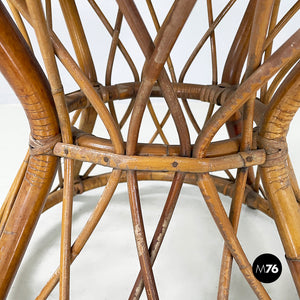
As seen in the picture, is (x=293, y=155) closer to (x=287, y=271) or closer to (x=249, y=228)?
(x=249, y=228)

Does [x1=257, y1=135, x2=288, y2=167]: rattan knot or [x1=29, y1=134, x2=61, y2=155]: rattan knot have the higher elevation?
[x1=29, y1=134, x2=61, y2=155]: rattan knot

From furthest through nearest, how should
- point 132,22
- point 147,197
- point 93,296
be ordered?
point 147,197 → point 93,296 → point 132,22

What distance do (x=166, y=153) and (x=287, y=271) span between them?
1.40 feet

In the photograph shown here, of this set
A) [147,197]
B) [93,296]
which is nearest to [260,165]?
[93,296]

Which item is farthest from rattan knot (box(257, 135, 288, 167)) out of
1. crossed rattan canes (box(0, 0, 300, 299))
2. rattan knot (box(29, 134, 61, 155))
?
rattan knot (box(29, 134, 61, 155))

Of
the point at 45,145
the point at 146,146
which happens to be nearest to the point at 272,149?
the point at 146,146

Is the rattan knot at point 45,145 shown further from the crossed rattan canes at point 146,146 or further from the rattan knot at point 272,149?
the rattan knot at point 272,149

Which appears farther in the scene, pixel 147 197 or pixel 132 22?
pixel 147 197

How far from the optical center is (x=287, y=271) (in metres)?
0.95

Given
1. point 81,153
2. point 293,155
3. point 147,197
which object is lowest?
point 81,153

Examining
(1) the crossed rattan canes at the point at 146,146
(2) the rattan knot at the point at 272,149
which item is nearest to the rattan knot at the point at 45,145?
(1) the crossed rattan canes at the point at 146,146

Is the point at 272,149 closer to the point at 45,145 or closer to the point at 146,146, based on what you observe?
the point at 146,146

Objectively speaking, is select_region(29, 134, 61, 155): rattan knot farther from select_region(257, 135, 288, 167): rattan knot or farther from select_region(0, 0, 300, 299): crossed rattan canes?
select_region(257, 135, 288, 167): rattan knot

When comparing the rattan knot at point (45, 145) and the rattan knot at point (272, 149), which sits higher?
the rattan knot at point (45, 145)
